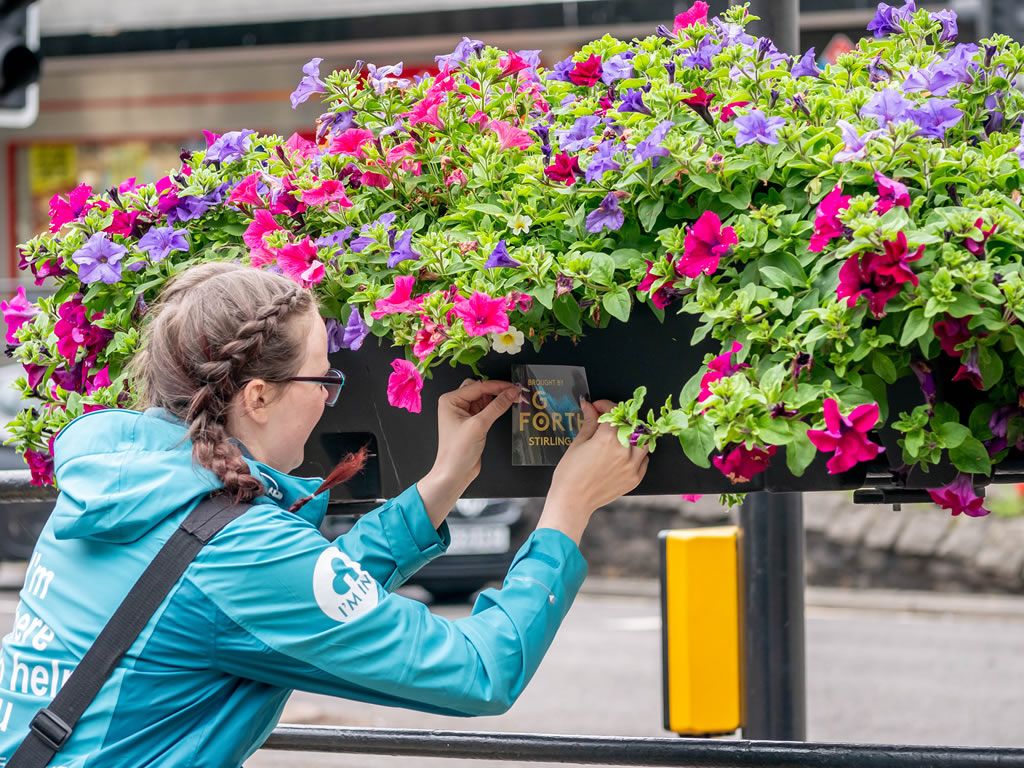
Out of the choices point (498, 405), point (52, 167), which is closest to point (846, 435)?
point (498, 405)

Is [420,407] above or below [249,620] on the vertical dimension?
above

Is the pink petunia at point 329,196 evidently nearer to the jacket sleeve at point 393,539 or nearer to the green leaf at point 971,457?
the jacket sleeve at point 393,539

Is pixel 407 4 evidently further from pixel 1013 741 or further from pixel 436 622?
pixel 436 622

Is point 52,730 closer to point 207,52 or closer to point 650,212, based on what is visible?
point 650,212

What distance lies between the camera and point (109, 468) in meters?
1.59

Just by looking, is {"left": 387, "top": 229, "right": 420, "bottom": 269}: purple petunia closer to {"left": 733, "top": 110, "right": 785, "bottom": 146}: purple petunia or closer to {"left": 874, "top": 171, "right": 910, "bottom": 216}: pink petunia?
{"left": 733, "top": 110, "right": 785, "bottom": 146}: purple petunia

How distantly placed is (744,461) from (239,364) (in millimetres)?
598

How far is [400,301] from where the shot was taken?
170cm

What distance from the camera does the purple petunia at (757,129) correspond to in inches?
60.8

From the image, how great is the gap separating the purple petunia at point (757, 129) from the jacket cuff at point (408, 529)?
0.64 meters

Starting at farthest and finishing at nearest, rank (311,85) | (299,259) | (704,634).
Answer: (704,634)
(311,85)
(299,259)

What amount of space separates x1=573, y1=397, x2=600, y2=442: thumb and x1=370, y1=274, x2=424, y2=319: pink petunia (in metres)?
0.24

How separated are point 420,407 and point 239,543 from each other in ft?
1.03

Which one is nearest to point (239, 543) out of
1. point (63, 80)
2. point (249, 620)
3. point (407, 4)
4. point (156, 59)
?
point (249, 620)
